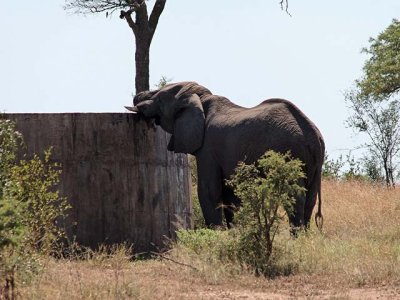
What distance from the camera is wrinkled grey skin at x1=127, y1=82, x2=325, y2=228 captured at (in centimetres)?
1598

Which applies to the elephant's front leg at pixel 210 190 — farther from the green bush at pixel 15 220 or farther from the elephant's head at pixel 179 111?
the green bush at pixel 15 220

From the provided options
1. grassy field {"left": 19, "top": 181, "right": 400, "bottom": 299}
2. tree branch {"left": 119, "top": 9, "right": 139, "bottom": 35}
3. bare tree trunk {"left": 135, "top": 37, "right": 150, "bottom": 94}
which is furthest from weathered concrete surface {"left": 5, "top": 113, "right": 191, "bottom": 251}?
tree branch {"left": 119, "top": 9, "right": 139, "bottom": 35}

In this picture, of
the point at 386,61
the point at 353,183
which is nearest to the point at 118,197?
the point at 353,183

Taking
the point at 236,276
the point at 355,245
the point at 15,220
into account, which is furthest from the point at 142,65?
the point at 15,220

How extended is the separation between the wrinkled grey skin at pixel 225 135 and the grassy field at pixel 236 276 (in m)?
1.29

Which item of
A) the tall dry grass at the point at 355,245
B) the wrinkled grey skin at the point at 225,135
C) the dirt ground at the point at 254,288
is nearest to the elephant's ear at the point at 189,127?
the wrinkled grey skin at the point at 225,135

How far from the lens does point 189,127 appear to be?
17516 millimetres

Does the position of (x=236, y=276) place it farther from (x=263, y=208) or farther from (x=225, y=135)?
(x=225, y=135)

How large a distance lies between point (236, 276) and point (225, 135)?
506 cm

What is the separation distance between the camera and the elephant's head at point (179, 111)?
17344 millimetres

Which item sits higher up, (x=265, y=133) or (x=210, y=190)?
(x=265, y=133)

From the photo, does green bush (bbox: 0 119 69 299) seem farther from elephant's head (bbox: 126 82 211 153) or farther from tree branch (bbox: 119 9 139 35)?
tree branch (bbox: 119 9 139 35)

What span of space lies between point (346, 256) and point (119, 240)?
3732 millimetres

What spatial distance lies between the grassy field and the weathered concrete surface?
2.74 ft
